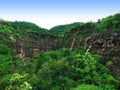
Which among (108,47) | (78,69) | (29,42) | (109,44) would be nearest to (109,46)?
(108,47)

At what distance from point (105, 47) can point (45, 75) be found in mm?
23488

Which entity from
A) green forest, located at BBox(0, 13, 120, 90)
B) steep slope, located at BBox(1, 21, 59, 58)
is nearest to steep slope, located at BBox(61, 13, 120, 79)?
green forest, located at BBox(0, 13, 120, 90)

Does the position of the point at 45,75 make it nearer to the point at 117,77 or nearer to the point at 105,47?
the point at 117,77

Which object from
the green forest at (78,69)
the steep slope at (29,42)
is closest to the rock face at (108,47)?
the green forest at (78,69)

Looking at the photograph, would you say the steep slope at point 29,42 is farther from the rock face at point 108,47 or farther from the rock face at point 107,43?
the rock face at point 107,43

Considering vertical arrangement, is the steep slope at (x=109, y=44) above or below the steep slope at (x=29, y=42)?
above

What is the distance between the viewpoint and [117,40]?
74.2 metres

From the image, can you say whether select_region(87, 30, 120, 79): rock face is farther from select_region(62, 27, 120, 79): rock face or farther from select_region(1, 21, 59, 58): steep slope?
select_region(1, 21, 59, 58): steep slope

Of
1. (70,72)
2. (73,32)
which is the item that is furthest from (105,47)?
(73,32)

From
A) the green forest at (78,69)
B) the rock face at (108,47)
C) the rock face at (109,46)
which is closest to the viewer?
the green forest at (78,69)

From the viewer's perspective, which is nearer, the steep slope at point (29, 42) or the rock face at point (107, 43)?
the rock face at point (107, 43)

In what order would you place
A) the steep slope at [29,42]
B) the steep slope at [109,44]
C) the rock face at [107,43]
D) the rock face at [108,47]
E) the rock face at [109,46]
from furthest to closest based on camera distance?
1. the steep slope at [29,42]
2. the rock face at [107,43]
3. the steep slope at [109,44]
4. the rock face at [108,47]
5. the rock face at [109,46]

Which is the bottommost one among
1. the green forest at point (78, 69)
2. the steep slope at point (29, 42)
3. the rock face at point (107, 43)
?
the steep slope at point (29, 42)

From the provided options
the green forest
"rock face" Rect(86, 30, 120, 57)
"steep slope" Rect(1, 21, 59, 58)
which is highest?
"rock face" Rect(86, 30, 120, 57)
